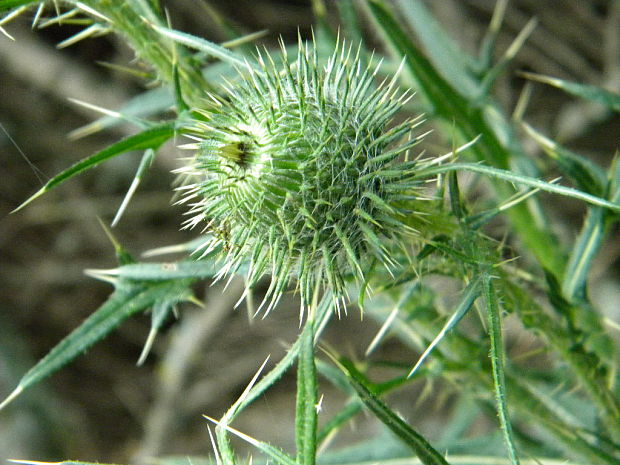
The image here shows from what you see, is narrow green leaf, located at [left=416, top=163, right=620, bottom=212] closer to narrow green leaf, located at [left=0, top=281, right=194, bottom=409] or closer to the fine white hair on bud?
the fine white hair on bud

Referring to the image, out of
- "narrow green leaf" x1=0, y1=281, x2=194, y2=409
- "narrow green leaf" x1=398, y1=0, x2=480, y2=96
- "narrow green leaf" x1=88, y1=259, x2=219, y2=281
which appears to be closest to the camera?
"narrow green leaf" x1=0, y1=281, x2=194, y2=409

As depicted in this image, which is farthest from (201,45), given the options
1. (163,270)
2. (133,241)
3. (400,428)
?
(133,241)

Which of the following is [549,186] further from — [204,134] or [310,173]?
[204,134]

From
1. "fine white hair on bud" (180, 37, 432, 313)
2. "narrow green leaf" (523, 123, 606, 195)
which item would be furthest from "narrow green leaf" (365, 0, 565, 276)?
"fine white hair on bud" (180, 37, 432, 313)

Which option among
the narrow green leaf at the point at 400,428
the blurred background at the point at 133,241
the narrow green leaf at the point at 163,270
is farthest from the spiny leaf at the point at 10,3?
the blurred background at the point at 133,241

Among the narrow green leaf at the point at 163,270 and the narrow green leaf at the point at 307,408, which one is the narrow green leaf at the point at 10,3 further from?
the narrow green leaf at the point at 307,408

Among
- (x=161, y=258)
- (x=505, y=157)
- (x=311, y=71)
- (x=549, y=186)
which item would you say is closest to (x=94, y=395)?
(x=161, y=258)
